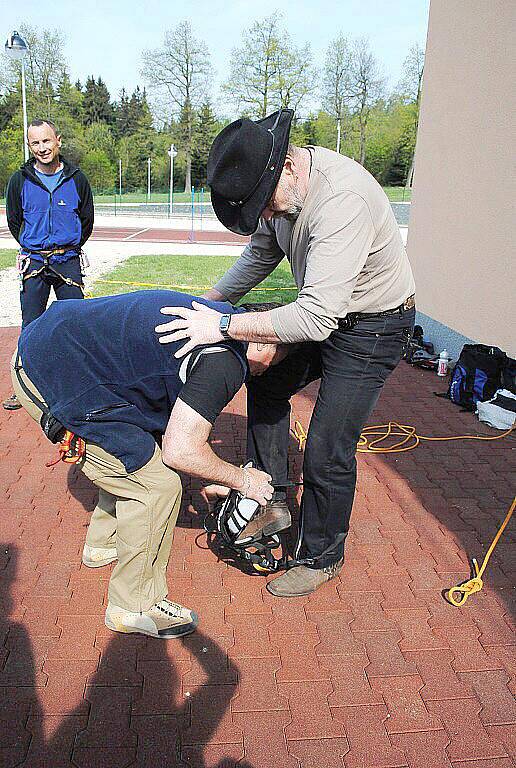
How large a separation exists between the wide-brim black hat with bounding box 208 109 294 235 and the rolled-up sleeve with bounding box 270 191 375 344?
242 mm

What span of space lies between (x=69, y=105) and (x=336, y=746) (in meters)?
51.6

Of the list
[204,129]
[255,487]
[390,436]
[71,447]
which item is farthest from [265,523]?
[204,129]

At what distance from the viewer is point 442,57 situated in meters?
8.18

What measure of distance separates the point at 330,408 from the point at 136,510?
0.94m

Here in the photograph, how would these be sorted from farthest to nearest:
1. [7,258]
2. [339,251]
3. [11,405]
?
[7,258] → [11,405] → [339,251]

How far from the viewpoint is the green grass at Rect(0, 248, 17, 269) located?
46.5 feet

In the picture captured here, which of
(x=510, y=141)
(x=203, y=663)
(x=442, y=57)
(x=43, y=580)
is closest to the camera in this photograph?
(x=203, y=663)

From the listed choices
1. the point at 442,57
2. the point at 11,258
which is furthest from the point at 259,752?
the point at 11,258

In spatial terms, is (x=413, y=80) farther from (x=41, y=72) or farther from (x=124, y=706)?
(x=124, y=706)

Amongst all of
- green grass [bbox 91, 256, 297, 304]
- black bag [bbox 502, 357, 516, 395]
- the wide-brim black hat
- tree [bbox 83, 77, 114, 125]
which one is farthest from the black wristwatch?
tree [bbox 83, 77, 114, 125]

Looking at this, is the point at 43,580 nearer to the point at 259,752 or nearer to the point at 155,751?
the point at 155,751

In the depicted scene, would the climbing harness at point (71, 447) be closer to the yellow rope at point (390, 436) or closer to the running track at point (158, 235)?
the yellow rope at point (390, 436)

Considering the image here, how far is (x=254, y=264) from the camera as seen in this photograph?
3539 mm

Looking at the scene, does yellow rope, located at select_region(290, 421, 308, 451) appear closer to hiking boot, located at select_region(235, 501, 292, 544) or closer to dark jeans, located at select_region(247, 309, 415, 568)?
dark jeans, located at select_region(247, 309, 415, 568)
